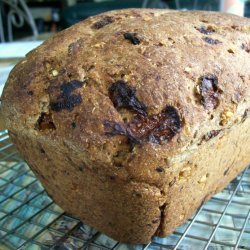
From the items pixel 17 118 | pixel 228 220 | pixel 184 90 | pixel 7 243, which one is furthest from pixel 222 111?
pixel 7 243

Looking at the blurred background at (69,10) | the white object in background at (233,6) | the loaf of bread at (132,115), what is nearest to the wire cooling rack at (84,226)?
the loaf of bread at (132,115)

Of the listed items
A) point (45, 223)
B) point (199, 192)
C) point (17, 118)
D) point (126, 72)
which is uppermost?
point (126, 72)

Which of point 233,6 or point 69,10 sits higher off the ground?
point 233,6

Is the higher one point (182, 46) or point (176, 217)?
point (182, 46)

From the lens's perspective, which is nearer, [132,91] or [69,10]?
[132,91]

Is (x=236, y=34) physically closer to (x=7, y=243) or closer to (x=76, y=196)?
(x=76, y=196)

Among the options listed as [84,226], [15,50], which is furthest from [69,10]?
[84,226]

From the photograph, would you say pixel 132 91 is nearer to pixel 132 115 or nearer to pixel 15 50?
pixel 132 115

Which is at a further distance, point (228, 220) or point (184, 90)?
point (228, 220)
